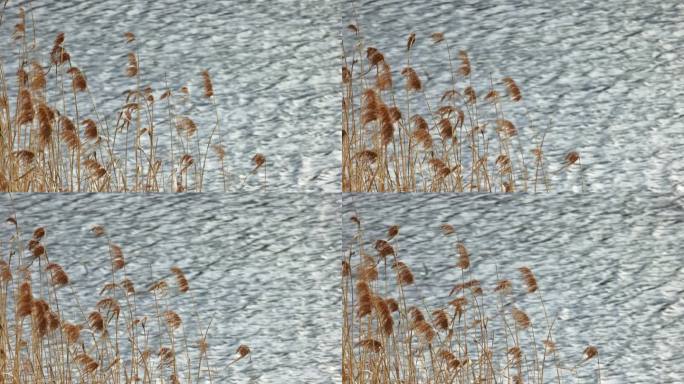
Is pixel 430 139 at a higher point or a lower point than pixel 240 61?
lower

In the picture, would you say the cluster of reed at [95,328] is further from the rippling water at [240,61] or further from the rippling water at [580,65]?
the rippling water at [580,65]

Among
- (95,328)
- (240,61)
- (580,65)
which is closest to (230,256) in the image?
(95,328)

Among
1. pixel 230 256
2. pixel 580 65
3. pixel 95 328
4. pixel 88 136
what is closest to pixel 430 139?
pixel 580 65

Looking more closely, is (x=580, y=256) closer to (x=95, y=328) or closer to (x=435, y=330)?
(x=435, y=330)

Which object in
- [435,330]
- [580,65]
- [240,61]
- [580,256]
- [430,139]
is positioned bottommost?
[435,330]

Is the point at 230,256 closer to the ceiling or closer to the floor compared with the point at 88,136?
closer to the floor

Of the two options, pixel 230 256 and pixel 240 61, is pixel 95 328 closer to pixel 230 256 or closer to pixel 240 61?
pixel 230 256
